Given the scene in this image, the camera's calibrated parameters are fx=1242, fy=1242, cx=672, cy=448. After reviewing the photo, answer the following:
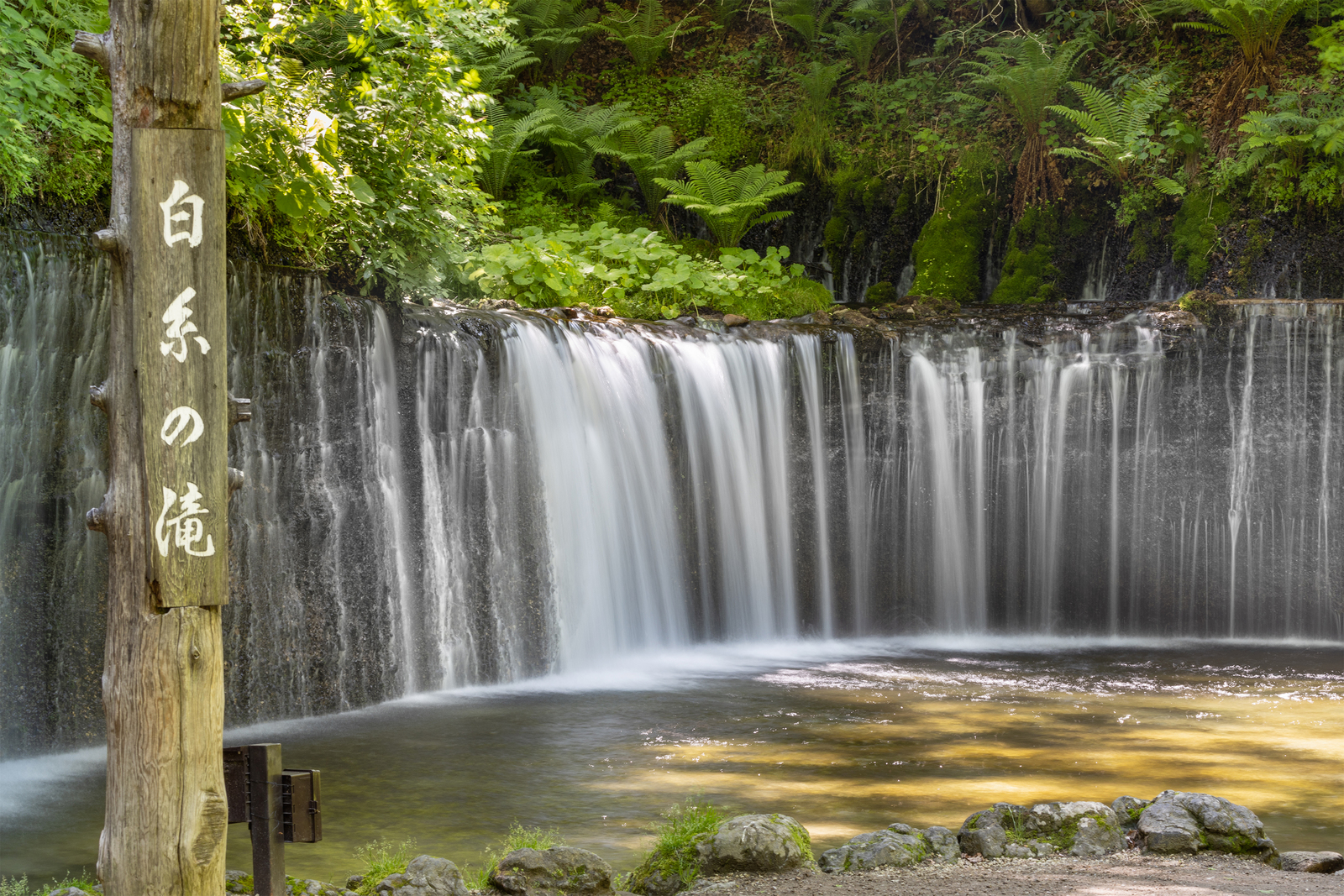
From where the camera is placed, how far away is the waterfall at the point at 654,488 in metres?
6.76

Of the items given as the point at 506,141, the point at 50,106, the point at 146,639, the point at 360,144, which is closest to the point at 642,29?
the point at 506,141

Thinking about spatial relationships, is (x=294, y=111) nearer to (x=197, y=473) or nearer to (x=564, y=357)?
(x=564, y=357)

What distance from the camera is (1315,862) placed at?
180 inches

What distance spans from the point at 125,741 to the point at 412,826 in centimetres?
234

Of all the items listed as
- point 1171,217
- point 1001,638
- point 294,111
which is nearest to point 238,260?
point 294,111

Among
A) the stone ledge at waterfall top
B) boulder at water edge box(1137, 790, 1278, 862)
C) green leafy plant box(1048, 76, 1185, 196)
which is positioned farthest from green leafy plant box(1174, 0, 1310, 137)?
boulder at water edge box(1137, 790, 1278, 862)

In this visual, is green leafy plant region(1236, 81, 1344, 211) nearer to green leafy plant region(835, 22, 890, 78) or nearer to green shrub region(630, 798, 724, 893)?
green leafy plant region(835, 22, 890, 78)

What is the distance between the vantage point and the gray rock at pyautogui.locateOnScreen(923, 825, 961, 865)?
471cm

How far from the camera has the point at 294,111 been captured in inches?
311

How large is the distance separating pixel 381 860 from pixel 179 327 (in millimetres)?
2326

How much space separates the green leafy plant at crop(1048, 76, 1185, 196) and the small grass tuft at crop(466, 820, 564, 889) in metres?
10.4

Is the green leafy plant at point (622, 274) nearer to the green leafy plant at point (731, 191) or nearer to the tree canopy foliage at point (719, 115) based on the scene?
the tree canopy foliage at point (719, 115)

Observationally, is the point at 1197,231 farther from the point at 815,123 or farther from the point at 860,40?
the point at 860,40

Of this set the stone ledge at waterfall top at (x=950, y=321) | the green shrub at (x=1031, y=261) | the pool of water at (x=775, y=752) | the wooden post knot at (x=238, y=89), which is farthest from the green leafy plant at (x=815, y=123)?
the wooden post knot at (x=238, y=89)
